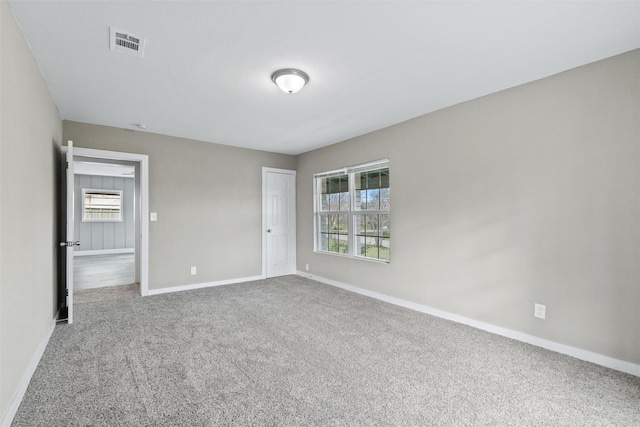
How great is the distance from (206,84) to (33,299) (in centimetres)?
221

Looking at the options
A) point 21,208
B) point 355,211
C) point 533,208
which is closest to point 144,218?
point 21,208

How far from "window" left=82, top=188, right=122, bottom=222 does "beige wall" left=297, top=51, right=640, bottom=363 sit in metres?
8.82

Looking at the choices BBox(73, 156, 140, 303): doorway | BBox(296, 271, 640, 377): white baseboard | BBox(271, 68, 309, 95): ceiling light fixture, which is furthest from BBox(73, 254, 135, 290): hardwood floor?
BBox(271, 68, 309, 95): ceiling light fixture

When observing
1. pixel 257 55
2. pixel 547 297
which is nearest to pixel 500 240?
pixel 547 297

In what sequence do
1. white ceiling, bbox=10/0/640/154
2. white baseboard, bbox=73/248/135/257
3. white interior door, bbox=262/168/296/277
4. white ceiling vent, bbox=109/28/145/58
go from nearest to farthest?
white ceiling, bbox=10/0/640/154 < white ceiling vent, bbox=109/28/145/58 < white interior door, bbox=262/168/296/277 < white baseboard, bbox=73/248/135/257

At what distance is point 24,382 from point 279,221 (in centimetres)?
402

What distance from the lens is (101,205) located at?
9.14 m

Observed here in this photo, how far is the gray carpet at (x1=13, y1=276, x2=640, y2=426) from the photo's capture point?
180 centimetres

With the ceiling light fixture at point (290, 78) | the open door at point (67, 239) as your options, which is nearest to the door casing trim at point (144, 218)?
the open door at point (67, 239)

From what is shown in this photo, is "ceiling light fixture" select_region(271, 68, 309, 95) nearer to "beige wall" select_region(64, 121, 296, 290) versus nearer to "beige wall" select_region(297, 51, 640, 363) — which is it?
"beige wall" select_region(297, 51, 640, 363)

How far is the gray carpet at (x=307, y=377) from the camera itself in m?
1.80

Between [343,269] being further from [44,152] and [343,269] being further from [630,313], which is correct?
[44,152]

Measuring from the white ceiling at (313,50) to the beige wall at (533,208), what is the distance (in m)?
0.27

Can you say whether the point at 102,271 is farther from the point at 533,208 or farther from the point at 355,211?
the point at 533,208
